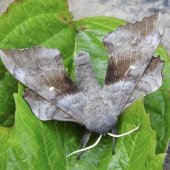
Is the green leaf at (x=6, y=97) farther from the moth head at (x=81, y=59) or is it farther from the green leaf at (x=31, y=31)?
the moth head at (x=81, y=59)

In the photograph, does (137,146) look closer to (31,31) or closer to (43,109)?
(43,109)

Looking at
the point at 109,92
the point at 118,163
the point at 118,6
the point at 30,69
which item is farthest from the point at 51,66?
the point at 118,6

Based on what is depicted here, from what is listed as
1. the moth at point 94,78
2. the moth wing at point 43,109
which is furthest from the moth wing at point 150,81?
the moth wing at point 43,109

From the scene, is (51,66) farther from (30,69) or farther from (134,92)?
(134,92)

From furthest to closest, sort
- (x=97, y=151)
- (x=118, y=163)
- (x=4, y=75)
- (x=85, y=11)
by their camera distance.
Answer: (x=85, y=11) → (x=4, y=75) → (x=97, y=151) → (x=118, y=163)

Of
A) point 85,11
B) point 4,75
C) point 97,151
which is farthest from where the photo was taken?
point 85,11

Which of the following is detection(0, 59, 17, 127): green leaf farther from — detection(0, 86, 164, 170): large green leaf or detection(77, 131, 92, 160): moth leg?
detection(77, 131, 92, 160): moth leg

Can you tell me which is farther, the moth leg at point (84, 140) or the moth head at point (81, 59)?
the moth head at point (81, 59)
